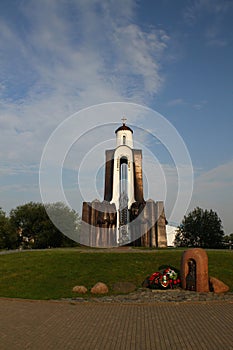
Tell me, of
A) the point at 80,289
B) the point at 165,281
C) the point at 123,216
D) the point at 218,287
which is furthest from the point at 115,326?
the point at 123,216

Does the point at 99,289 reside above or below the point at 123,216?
below

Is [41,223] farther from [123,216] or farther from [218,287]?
[218,287]

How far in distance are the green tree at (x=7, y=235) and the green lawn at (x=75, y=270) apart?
1167 inches

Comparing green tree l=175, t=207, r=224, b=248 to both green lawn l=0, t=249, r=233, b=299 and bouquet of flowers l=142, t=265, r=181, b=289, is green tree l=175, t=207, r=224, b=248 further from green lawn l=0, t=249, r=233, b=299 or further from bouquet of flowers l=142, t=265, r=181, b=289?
bouquet of flowers l=142, t=265, r=181, b=289

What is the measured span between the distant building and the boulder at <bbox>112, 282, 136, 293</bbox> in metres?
15.7

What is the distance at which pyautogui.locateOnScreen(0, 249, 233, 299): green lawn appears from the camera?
49.5ft

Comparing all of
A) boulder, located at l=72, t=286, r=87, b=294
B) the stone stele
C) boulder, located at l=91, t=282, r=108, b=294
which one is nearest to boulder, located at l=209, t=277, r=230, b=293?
the stone stele

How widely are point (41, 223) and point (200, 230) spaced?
2609 cm

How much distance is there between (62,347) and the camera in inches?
291

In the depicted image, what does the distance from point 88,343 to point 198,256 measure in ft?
26.7

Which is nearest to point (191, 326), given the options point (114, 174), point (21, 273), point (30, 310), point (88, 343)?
point (88, 343)

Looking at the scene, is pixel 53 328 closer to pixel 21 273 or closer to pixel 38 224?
pixel 21 273

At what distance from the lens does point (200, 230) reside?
176 feet

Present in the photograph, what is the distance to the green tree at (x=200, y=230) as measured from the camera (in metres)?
52.6
